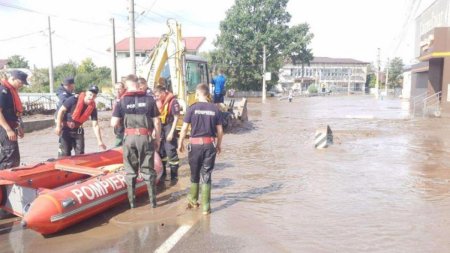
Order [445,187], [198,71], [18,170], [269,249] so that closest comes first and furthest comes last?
[269,249] → [18,170] → [445,187] → [198,71]

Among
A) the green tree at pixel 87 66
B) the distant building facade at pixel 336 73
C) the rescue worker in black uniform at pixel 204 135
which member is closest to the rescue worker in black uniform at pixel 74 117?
the rescue worker in black uniform at pixel 204 135

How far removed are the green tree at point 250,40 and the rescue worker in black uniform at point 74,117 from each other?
5057cm

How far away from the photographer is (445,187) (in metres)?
7.94

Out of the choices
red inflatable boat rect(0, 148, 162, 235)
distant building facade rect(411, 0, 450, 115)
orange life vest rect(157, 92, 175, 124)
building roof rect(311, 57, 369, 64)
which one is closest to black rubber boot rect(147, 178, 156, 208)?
red inflatable boat rect(0, 148, 162, 235)

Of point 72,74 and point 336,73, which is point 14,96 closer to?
point 72,74

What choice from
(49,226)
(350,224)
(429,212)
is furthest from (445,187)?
(49,226)

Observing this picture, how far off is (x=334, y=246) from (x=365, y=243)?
15.9 inches

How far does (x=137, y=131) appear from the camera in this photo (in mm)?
6234

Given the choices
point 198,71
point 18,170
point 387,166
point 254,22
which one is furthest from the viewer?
point 254,22

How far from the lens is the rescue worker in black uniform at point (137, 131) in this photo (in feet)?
20.5

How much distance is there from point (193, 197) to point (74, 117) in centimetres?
273

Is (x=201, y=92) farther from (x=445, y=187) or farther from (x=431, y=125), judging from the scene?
(x=431, y=125)

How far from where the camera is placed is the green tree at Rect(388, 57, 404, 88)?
9675 cm

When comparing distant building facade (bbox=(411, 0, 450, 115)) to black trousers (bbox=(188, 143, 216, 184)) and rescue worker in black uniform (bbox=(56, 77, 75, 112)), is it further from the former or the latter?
rescue worker in black uniform (bbox=(56, 77, 75, 112))
